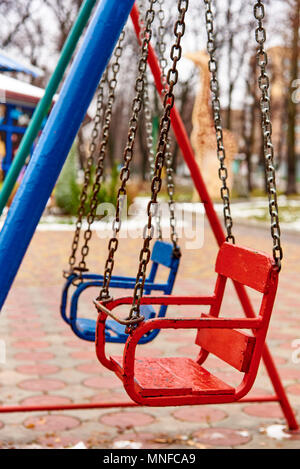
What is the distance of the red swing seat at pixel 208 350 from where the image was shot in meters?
2.20

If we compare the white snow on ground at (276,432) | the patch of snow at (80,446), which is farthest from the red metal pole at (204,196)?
the patch of snow at (80,446)

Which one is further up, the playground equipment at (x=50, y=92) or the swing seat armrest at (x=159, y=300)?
the playground equipment at (x=50, y=92)

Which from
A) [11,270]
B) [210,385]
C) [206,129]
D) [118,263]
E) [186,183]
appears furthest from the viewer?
[186,183]

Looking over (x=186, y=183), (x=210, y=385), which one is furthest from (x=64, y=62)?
(x=186, y=183)

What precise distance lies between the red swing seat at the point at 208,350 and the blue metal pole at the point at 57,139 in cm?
45

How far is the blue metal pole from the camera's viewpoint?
213 cm

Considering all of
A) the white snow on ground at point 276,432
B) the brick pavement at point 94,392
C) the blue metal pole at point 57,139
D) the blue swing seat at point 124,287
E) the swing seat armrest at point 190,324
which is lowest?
the brick pavement at point 94,392

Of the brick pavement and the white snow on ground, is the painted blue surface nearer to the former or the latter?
the brick pavement

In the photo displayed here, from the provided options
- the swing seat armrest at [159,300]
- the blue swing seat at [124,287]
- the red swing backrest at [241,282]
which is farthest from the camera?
the blue swing seat at [124,287]

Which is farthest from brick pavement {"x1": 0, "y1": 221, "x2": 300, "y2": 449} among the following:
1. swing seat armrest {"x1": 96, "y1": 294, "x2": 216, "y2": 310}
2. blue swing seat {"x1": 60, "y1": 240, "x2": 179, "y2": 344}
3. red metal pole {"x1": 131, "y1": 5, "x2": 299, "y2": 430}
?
swing seat armrest {"x1": 96, "y1": 294, "x2": 216, "y2": 310}

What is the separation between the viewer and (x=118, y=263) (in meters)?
9.74

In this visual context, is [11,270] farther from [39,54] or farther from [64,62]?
[39,54]

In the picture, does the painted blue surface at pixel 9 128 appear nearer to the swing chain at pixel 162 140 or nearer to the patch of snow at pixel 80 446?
the patch of snow at pixel 80 446

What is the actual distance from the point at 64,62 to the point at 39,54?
23.6 m
